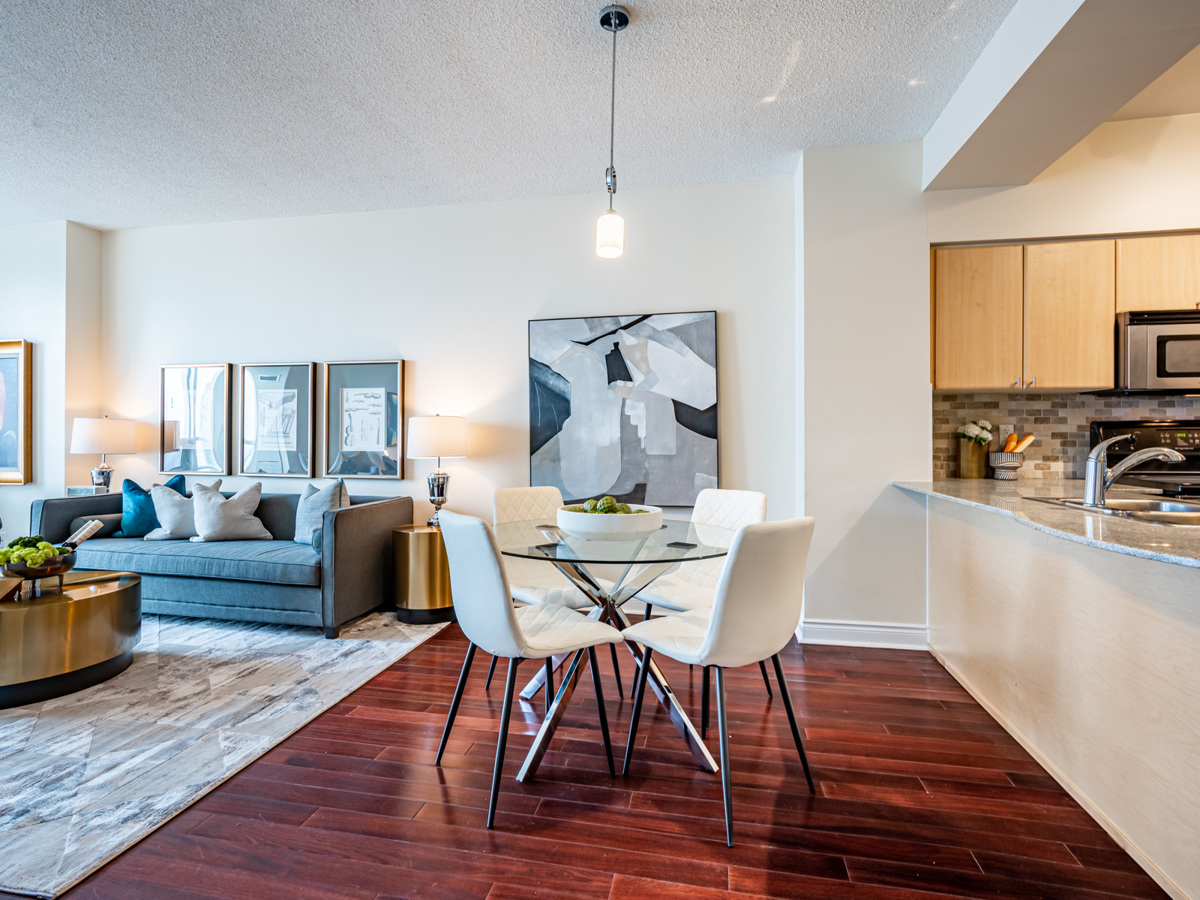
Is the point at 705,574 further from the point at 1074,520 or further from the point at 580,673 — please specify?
the point at 1074,520

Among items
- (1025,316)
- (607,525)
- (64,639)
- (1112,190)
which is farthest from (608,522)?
(1112,190)

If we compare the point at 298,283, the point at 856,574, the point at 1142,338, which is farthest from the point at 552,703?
the point at 298,283

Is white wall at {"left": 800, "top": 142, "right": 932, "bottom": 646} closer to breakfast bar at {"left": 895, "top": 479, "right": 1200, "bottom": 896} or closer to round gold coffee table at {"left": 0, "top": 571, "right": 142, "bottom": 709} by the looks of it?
breakfast bar at {"left": 895, "top": 479, "right": 1200, "bottom": 896}

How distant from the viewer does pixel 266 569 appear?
342 centimetres

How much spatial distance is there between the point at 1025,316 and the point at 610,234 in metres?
2.37

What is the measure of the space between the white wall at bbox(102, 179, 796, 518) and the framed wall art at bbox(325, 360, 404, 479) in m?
0.11

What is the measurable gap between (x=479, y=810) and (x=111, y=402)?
484 centimetres

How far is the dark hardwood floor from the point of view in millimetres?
1536

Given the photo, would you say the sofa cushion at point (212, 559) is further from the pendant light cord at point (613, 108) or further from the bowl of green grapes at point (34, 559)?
the pendant light cord at point (613, 108)

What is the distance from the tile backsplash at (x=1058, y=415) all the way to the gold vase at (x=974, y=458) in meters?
0.10

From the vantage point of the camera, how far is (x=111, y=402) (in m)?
4.80

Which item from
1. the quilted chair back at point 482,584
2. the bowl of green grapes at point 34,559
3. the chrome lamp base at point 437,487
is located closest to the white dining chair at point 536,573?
the quilted chair back at point 482,584

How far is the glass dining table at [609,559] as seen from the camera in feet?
6.41

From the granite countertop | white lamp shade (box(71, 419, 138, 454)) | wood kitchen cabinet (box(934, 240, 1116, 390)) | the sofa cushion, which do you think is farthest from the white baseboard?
white lamp shade (box(71, 419, 138, 454))
